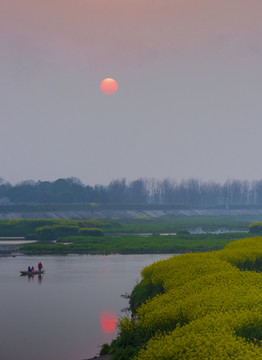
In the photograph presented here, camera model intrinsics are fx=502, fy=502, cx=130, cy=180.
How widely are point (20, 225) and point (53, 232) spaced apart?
15333 mm

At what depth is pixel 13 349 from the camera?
2659 cm

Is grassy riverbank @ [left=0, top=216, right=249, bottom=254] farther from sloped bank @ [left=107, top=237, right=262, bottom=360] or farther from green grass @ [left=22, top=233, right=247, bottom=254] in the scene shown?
sloped bank @ [left=107, top=237, right=262, bottom=360]

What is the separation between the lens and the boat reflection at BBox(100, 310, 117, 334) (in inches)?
1199

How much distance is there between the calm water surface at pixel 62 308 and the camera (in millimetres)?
27000

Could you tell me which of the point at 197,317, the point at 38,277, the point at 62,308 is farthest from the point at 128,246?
the point at 197,317

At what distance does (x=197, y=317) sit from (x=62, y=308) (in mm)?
17483

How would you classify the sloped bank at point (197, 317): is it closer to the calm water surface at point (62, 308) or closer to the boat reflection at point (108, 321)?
the boat reflection at point (108, 321)

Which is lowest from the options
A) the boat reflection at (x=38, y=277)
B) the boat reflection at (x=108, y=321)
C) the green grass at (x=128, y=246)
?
the boat reflection at (x=108, y=321)

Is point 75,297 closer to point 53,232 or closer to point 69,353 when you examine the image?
point 69,353

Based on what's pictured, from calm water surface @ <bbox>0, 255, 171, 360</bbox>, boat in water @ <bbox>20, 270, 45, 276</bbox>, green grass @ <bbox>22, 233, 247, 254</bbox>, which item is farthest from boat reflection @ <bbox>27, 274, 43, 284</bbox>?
green grass @ <bbox>22, 233, 247, 254</bbox>

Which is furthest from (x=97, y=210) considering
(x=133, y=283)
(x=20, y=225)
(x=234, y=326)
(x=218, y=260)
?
(x=234, y=326)

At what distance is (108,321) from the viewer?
32.3 m

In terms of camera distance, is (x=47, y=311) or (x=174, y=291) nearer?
(x=174, y=291)

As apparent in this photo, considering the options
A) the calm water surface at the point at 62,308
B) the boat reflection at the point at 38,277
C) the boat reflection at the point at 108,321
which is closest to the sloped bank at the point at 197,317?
the boat reflection at the point at 108,321
